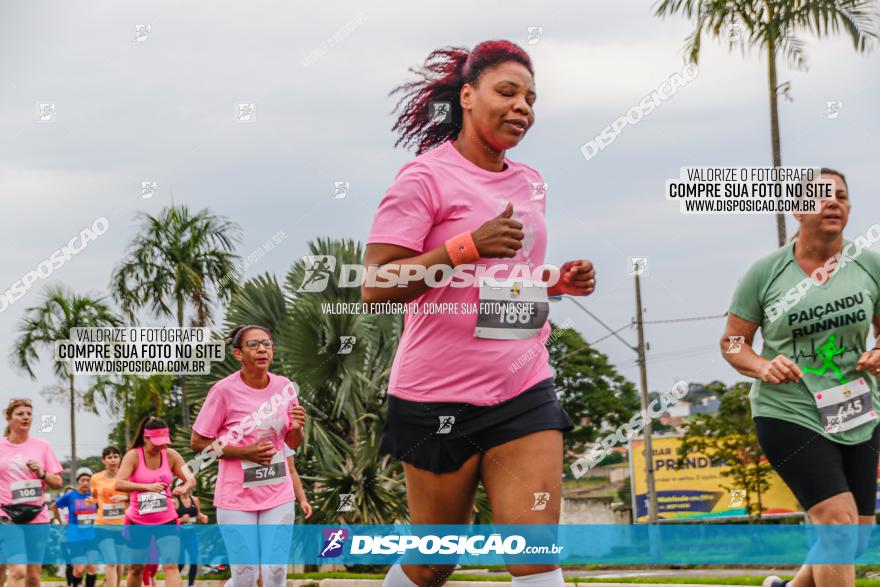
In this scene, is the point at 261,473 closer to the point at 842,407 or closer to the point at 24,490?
the point at 842,407

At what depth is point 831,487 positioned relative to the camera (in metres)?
4.97

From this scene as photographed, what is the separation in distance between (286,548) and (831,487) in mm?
3286

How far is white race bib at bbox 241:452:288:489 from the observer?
7.00m

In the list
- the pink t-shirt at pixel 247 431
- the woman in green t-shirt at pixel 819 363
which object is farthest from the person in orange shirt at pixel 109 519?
the woman in green t-shirt at pixel 819 363

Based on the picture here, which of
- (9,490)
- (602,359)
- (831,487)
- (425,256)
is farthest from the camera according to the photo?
(602,359)

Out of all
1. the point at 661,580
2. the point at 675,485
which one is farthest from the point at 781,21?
the point at 675,485

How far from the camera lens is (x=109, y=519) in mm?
12023

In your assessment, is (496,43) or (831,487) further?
(831,487)

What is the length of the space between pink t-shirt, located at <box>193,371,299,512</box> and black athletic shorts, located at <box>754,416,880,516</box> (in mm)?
3051

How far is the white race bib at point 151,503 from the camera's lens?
31.5ft

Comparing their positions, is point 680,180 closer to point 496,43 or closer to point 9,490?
point 496,43

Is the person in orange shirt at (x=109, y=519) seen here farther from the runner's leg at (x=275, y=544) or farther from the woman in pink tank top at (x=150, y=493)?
the runner's leg at (x=275, y=544)

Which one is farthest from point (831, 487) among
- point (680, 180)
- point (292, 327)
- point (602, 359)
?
point (602, 359)

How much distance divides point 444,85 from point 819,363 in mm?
2114
